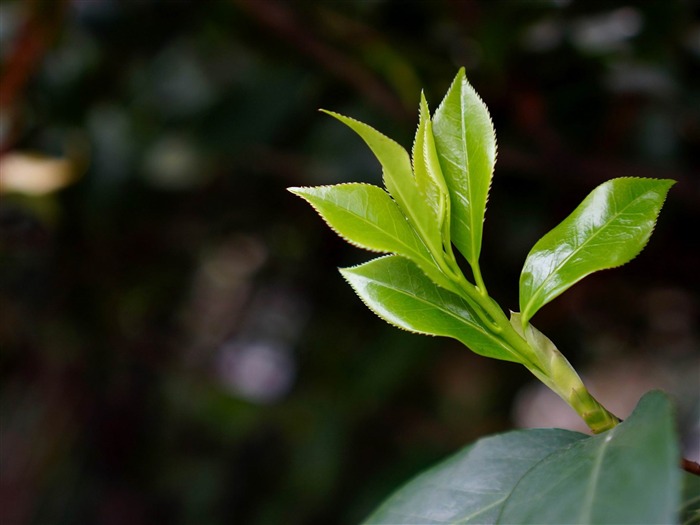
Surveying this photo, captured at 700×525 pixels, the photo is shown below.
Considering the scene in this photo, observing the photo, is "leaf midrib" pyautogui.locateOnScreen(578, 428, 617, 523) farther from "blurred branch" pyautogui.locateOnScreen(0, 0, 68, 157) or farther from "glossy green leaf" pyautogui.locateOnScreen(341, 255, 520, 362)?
"blurred branch" pyautogui.locateOnScreen(0, 0, 68, 157)

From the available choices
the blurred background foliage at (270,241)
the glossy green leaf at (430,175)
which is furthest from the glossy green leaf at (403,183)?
the blurred background foliage at (270,241)

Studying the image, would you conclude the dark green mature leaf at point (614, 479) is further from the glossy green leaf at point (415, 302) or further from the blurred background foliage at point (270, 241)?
the blurred background foliage at point (270, 241)

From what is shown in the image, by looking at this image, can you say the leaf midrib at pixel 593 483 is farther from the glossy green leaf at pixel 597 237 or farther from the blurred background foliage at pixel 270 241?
the blurred background foliage at pixel 270 241

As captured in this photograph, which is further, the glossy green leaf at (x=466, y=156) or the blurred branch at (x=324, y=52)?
the blurred branch at (x=324, y=52)

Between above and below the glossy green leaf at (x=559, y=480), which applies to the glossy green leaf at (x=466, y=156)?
above

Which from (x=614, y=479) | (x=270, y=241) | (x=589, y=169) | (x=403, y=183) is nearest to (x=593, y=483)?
(x=614, y=479)

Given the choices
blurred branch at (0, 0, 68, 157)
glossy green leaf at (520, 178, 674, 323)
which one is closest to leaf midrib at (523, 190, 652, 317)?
glossy green leaf at (520, 178, 674, 323)

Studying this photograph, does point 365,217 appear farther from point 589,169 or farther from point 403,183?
point 589,169
